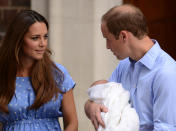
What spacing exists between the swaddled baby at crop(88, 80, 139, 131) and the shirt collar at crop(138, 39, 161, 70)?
7.7 inches

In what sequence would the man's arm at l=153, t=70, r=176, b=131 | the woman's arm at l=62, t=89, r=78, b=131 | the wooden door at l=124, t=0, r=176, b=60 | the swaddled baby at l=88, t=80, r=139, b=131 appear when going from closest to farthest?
1. the man's arm at l=153, t=70, r=176, b=131
2. the swaddled baby at l=88, t=80, r=139, b=131
3. the woman's arm at l=62, t=89, r=78, b=131
4. the wooden door at l=124, t=0, r=176, b=60

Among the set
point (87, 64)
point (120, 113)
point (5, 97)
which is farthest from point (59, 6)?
point (120, 113)

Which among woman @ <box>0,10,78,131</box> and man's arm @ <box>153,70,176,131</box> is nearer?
man's arm @ <box>153,70,176,131</box>

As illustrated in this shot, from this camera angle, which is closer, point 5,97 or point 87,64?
point 5,97

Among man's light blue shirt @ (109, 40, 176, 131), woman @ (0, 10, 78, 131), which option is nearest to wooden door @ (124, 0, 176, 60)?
woman @ (0, 10, 78, 131)

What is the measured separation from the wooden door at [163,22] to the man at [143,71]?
2394 mm

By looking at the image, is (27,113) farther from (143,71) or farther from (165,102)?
(165,102)

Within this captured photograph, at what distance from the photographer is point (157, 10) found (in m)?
5.10

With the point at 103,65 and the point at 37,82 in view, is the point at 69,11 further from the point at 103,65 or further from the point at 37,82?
the point at 37,82

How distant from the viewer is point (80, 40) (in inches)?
178

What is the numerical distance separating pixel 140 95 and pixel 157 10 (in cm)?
259

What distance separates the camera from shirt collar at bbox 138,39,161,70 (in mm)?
2621

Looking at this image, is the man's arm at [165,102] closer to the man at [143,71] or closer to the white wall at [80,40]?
the man at [143,71]

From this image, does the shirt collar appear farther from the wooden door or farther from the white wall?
the wooden door
